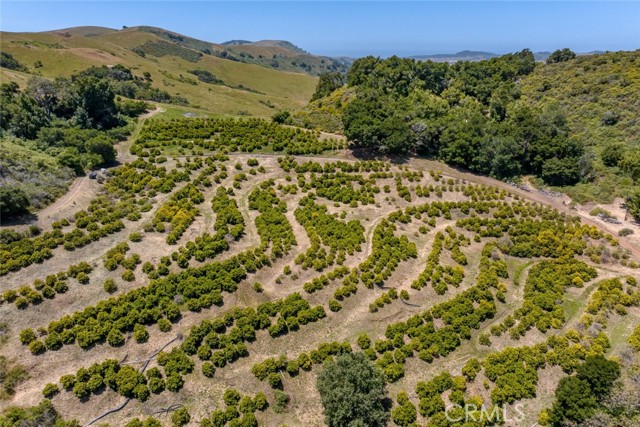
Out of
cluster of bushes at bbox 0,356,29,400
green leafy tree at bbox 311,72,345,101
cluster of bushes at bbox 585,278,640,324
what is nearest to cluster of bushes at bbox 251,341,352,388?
cluster of bushes at bbox 0,356,29,400

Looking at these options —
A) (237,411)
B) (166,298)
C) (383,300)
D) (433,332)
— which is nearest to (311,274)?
(383,300)

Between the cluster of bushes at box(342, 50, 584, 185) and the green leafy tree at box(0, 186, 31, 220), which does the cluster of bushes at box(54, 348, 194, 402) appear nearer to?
the green leafy tree at box(0, 186, 31, 220)

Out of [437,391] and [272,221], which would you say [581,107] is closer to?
[272,221]

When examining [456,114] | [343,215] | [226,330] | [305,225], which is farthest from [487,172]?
[226,330]

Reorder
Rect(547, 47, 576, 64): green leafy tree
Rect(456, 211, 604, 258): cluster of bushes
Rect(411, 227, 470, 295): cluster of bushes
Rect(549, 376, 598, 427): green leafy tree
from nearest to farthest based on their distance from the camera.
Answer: Rect(549, 376, 598, 427): green leafy tree, Rect(411, 227, 470, 295): cluster of bushes, Rect(456, 211, 604, 258): cluster of bushes, Rect(547, 47, 576, 64): green leafy tree

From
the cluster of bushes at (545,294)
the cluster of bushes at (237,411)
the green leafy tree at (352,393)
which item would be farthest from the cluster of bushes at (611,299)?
the cluster of bushes at (237,411)

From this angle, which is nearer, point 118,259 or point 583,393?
point 583,393

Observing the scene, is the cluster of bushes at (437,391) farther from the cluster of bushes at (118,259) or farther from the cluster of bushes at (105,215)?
the cluster of bushes at (105,215)
